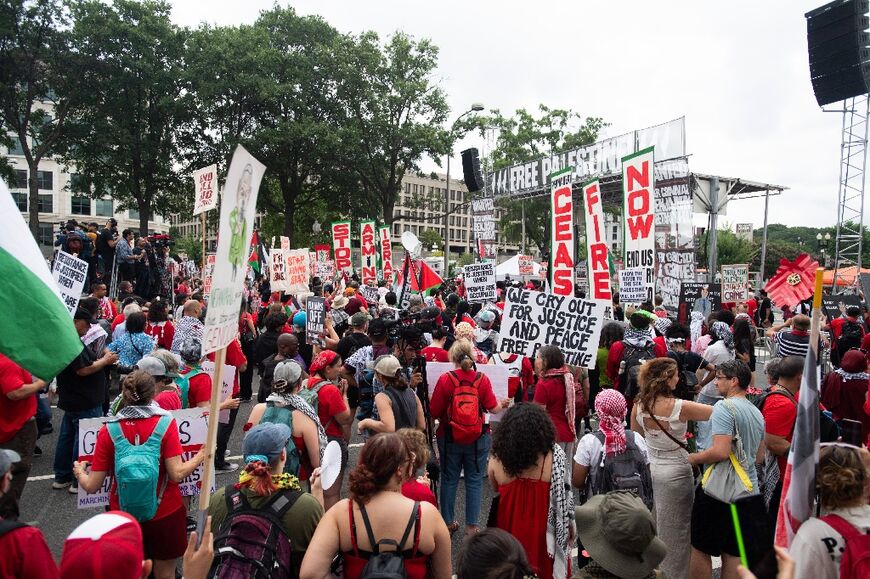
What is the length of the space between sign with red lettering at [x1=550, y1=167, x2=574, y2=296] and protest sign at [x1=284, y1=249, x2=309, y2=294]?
6310mm

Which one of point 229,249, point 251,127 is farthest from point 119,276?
point 251,127

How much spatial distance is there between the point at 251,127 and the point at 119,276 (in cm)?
2031

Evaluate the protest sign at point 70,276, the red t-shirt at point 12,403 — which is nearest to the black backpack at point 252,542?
the red t-shirt at point 12,403

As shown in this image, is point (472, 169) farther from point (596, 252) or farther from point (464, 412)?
point (464, 412)

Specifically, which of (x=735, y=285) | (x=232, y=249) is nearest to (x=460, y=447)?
(x=232, y=249)

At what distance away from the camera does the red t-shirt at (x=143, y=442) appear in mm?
3686

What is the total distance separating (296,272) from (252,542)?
37.9ft

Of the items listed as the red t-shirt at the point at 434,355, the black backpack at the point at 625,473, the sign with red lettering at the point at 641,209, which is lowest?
the black backpack at the point at 625,473

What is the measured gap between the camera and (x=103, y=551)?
195 cm

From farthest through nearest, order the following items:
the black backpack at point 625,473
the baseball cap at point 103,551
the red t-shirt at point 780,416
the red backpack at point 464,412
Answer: the red backpack at point 464,412 < the red t-shirt at point 780,416 < the black backpack at point 625,473 < the baseball cap at point 103,551

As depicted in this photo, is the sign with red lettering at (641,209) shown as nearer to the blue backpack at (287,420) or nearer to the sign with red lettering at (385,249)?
the blue backpack at (287,420)

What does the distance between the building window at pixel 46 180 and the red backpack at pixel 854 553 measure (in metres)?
79.5

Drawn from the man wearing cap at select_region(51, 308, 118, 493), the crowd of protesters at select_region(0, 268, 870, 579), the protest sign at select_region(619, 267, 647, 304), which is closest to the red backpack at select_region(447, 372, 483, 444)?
the crowd of protesters at select_region(0, 268, 870, 579)

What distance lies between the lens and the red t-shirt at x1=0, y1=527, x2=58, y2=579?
213 cm
